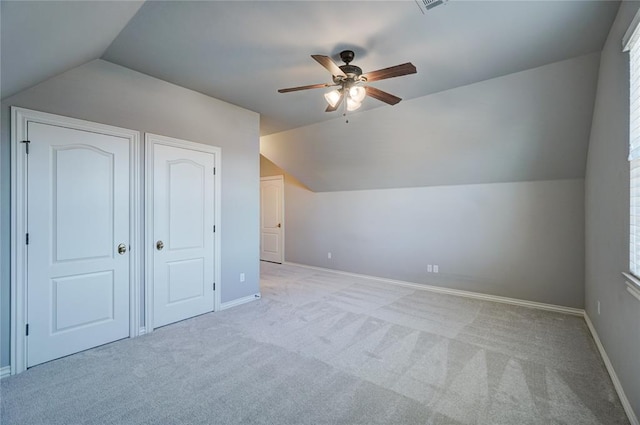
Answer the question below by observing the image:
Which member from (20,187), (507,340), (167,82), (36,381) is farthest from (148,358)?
(507,340)

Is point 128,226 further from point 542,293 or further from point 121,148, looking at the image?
point 542,293

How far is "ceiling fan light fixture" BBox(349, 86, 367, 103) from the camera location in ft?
8.42

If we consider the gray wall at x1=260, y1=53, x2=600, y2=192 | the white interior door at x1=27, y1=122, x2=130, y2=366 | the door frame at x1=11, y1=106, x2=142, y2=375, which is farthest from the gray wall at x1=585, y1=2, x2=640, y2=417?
the door frame at x1=11, y1=106, x2=142, y2=375

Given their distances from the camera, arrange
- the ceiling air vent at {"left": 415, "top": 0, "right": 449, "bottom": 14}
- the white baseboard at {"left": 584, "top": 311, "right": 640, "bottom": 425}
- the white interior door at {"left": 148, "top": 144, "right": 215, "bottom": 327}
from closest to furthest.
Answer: the white baseboard at {"left": 584, "top": 311, "right": 640, "bottom": 425}
the ceiling air vent at {"left": 415, "top": 0, "right": 449, "bottom": 14}
the white interior door at {"left": 148, "top": 144, "right": 215, "bottom": 327}

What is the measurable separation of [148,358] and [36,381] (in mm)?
767

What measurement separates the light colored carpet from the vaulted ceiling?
7.42 feet

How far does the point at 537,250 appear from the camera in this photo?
4070 millimetres

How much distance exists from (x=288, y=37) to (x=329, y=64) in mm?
504

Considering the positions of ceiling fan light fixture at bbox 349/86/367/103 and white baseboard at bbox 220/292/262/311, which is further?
white baseboard at bbox 220/292/262/311

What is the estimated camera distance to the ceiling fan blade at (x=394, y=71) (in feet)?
7.05

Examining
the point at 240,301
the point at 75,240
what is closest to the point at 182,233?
the point at 75,240

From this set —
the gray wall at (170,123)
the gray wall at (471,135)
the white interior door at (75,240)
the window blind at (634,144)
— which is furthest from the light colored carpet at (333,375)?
the gray wall at (471,135)

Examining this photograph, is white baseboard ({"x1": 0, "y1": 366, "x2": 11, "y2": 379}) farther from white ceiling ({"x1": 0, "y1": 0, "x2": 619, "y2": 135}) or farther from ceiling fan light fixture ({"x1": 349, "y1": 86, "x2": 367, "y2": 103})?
ceiling fan light fixture ({"x1": 349, "y1": 86, "x2": 367, "y2": 103})

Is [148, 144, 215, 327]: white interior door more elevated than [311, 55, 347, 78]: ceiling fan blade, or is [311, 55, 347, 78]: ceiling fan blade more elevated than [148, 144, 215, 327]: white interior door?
[311, 55, 347, 78]: ceiling fan blade
